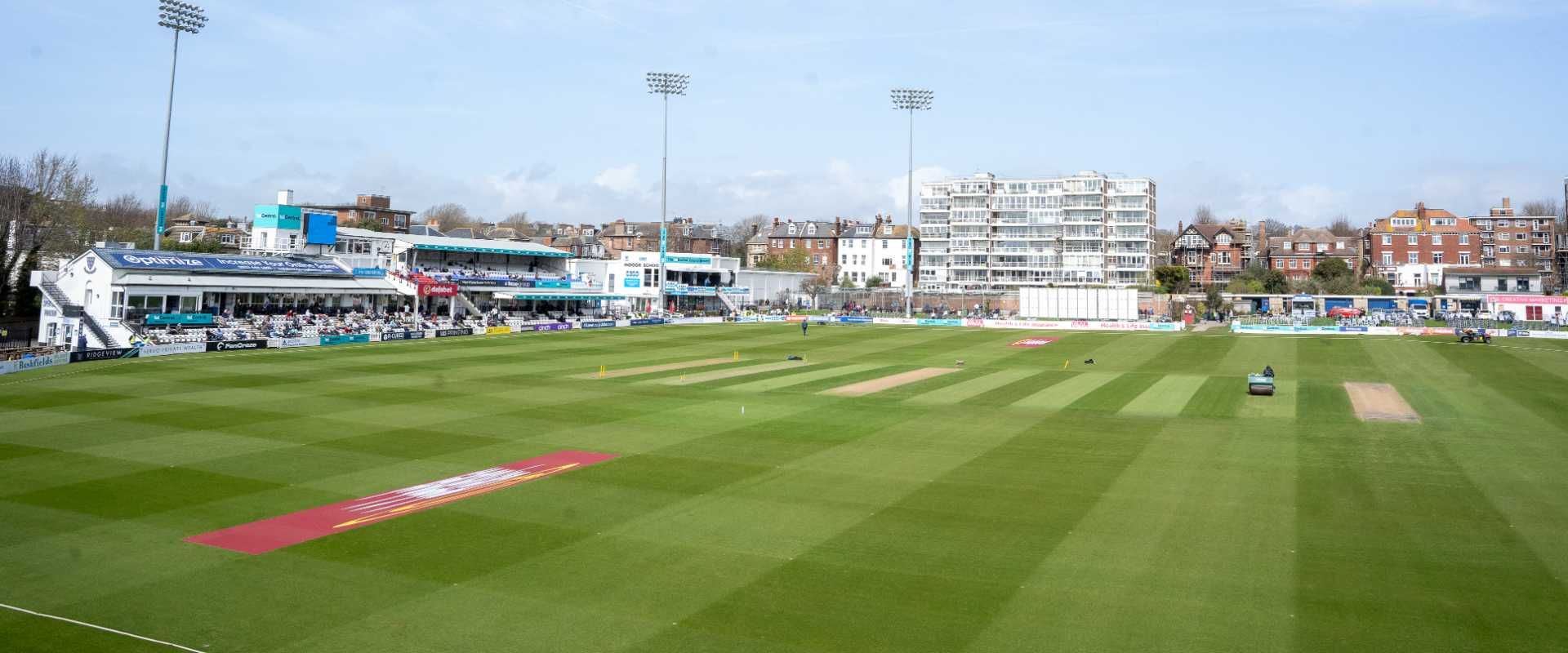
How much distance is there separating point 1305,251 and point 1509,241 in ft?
75.0

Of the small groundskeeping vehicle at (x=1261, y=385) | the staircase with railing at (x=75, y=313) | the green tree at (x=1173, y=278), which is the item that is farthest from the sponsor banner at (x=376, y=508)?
the green tree at (x=1173, y=278)

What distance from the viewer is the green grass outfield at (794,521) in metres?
13.4

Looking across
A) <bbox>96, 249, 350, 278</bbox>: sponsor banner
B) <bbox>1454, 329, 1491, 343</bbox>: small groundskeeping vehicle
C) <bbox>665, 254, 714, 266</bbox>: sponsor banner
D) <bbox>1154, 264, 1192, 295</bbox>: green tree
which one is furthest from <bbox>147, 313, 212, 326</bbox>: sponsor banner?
<bbox>1154, 264, 1192, 295</bbox>: green tree

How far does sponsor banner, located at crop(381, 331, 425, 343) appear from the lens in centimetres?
6397

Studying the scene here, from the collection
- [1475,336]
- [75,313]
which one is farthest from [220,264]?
[1475,336]

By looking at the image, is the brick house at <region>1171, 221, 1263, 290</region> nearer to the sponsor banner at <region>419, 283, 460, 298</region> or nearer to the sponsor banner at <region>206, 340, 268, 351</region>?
the sponsor banner at <region>419, 283, 460, 298</region>

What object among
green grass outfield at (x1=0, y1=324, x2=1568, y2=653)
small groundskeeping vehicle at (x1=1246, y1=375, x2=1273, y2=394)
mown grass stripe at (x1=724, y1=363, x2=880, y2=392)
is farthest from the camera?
mown grass stripe at (x1=724, y1=363, x2=880, y2=392)

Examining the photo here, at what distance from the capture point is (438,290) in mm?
77500

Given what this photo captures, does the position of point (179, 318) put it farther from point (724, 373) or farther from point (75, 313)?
point (724, 373)

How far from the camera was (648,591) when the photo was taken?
580 inches

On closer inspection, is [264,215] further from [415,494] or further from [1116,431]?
[1116,431]

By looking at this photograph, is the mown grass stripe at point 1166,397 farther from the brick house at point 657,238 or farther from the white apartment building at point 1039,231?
the brick house at point 657,238

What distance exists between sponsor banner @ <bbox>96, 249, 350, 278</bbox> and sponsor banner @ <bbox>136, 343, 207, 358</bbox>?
9.30 m

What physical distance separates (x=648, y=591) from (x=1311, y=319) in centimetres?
8609
